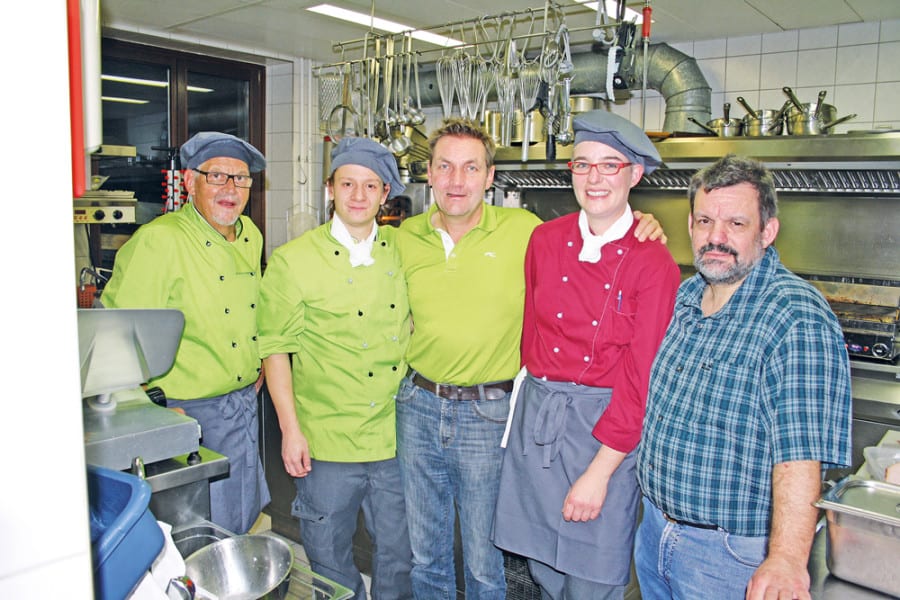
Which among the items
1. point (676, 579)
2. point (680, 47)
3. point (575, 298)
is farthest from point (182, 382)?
point (680, 47)

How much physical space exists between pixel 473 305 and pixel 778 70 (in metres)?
2.90

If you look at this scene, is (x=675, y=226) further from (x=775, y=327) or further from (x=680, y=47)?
(x=775, y=327)

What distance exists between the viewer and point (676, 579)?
62.9 inches

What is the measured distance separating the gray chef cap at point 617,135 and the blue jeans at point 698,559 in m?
0.82

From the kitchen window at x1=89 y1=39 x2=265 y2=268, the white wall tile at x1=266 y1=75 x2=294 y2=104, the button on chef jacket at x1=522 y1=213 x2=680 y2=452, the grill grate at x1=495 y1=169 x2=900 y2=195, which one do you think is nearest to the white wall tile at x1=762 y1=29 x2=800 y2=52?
the grill grate at x1=495 y1=169 x2=900 y2=195

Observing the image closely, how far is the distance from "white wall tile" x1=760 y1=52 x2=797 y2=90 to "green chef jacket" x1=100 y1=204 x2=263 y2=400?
3.14 meters

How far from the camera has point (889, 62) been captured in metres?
3.74

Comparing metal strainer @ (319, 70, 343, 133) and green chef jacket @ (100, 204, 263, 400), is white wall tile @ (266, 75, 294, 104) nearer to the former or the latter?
metal strainer @ (319, 70, 343, 133)

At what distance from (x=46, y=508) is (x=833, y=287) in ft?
12.4

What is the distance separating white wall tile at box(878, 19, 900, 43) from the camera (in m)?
3.71

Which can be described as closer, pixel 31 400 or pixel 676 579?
pixel 31 400

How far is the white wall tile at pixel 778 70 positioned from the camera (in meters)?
4.02

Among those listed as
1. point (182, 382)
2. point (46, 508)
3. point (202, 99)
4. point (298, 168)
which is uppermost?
point (202, 99)

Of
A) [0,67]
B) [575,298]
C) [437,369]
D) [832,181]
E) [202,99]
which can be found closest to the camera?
[0,67]
